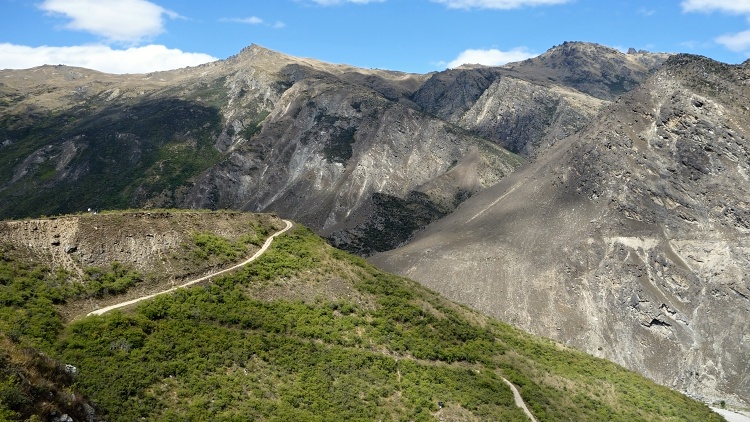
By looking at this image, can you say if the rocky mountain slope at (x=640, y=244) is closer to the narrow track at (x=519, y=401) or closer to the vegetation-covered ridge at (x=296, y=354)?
the vegetation-covered ridge at (x=296, y=354)

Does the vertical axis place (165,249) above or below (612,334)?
above

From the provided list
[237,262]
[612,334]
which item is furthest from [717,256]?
[237,262]

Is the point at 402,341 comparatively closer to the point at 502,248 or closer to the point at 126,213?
the point at 126,213

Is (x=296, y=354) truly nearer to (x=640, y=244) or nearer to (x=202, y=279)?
(x=202, y=279)

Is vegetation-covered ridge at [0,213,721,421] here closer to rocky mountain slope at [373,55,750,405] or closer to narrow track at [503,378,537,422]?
narrow track at [503,378,537,422]

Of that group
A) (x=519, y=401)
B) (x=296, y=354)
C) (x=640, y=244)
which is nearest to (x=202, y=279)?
(x=296, y=354)

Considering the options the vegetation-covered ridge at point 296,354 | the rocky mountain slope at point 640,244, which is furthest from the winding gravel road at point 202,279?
the rocky mountain slope at point 640,244
